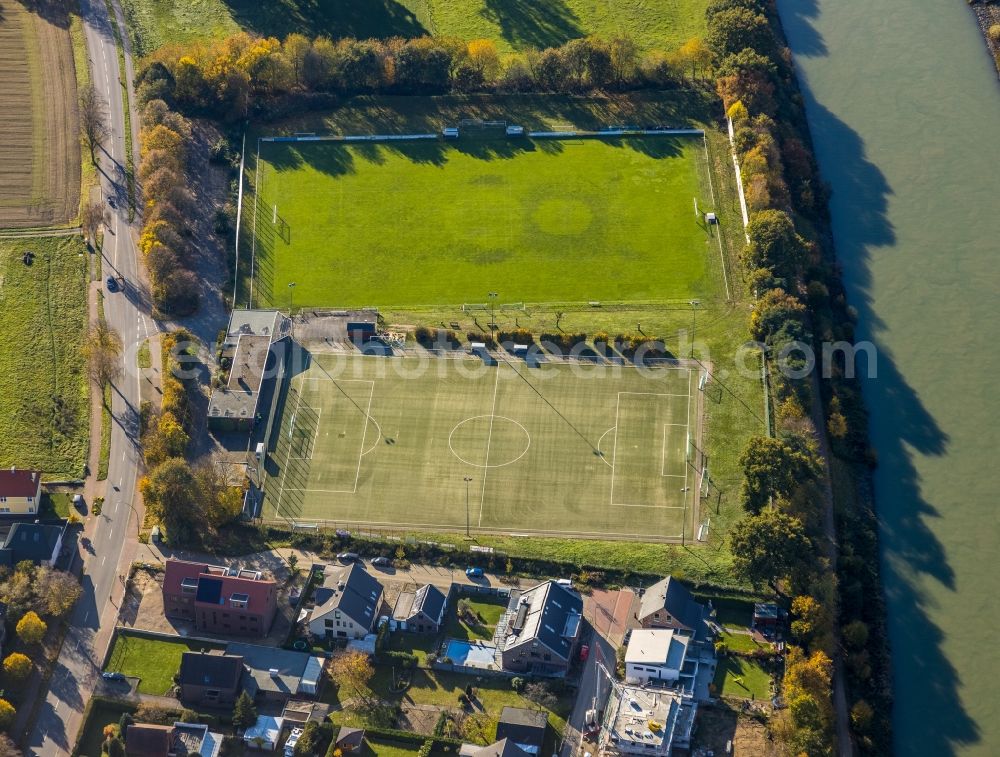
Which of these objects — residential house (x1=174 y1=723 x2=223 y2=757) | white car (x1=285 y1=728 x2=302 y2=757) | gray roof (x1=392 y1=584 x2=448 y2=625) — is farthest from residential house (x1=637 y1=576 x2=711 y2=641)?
residential house (x1=174 y1=723 x2=223 y2=757)

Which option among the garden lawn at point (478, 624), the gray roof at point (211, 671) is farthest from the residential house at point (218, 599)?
the garden lawn at point (478, 624)

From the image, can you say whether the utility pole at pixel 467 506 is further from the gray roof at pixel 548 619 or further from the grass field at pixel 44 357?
the grass field at pixel 44 357

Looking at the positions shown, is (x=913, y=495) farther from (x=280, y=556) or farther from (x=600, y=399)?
(x=280, y=556)

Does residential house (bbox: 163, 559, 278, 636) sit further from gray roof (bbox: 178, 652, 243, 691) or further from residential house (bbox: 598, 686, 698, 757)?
residential house (bbox: 598, 686, 698, 757)

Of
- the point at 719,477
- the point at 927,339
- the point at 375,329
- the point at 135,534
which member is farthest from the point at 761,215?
the point at 135,534

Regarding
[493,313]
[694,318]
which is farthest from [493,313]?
[694,318]

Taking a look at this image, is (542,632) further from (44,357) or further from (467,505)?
(44,357)
